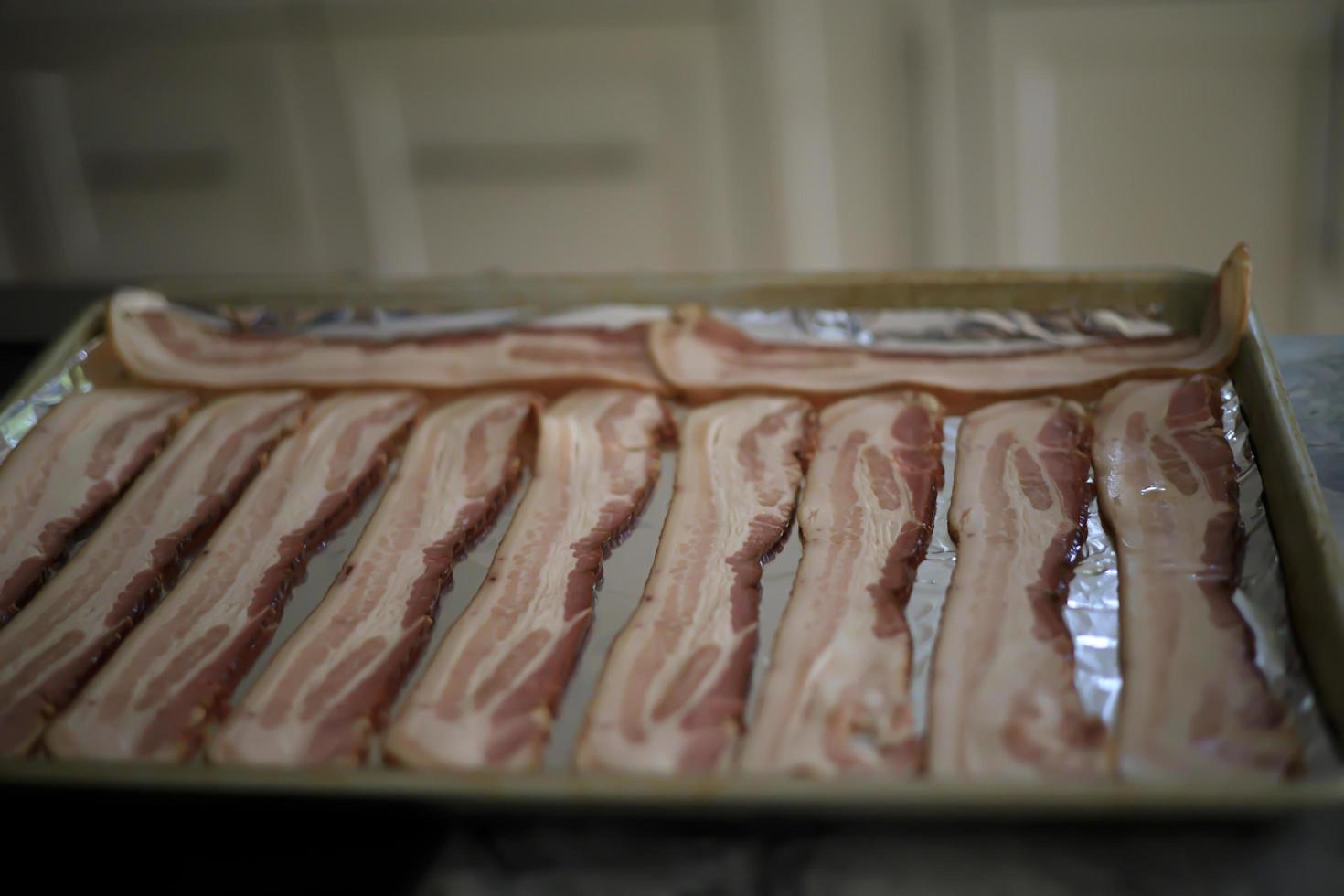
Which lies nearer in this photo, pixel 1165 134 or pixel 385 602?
pixel 385 602

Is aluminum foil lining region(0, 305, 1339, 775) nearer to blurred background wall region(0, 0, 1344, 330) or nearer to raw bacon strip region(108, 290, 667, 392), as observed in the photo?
raw bacon strip region(108, 290, 667, 392)

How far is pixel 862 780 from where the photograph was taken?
3.15 feet

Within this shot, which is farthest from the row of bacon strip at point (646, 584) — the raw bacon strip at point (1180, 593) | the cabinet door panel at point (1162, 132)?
the cabinet door panel at point (1162, 132)

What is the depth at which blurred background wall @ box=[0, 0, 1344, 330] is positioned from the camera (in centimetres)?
273

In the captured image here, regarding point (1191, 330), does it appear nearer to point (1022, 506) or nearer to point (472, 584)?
point (1022, 506)

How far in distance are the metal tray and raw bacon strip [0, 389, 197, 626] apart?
11 cm

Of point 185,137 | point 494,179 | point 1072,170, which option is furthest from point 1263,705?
point 185,137

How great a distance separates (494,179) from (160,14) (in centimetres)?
94

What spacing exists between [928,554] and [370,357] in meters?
0.92

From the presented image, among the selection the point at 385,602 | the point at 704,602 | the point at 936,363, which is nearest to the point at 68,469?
the point at 385,602

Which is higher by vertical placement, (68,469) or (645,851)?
(68,469)

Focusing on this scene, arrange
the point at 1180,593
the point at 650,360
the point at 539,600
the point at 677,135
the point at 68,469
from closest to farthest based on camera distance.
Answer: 1. the point at 1180,593
2. the point at 539,600
3. the point at 68,469
4. the point at 650,360
5. the point at 677,135

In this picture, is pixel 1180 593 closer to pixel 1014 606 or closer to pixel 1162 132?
pixel 1014 606

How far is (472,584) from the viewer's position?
145cm
